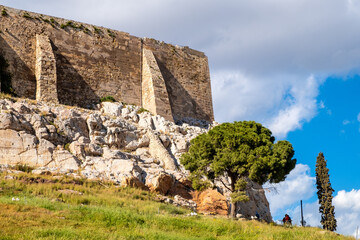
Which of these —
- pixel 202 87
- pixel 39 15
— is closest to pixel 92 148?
pixel 39 15

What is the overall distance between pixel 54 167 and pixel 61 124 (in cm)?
306

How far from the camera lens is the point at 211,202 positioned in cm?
2052

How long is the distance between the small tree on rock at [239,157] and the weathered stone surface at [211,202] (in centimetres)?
66

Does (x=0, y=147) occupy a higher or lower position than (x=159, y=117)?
lower

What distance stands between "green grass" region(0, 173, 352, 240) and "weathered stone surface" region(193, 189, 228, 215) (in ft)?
11.5

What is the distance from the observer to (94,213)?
12.5 metres

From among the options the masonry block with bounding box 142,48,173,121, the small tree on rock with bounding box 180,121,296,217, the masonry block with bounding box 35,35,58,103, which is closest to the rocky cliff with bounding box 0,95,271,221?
the small tree on rock with bounding box 180,121,296,217

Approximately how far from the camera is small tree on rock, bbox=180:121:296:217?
19734 mm

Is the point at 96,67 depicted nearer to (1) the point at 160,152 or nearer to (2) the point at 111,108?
(2) the point at 111,108

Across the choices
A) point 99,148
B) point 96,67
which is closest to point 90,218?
point 99,148

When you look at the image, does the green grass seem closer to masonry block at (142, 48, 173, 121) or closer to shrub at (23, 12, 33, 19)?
masonry block at (142, 48, 173, 121)

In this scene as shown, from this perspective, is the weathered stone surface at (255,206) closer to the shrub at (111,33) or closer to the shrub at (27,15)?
the shrub at (111,33)

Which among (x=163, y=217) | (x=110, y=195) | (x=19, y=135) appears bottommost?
(x=163, y=217)

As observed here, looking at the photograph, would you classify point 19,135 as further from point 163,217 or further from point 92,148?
point 163,217
